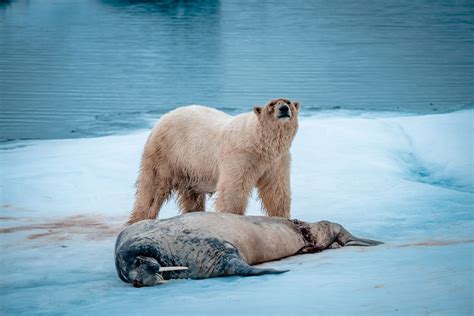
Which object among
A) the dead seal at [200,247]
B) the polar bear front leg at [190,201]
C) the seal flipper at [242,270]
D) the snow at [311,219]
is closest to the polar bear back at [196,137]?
the polar bear front leg at [190,201]

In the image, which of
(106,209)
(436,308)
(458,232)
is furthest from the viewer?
(106,209)

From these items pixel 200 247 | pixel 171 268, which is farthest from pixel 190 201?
→ pixel 171 268

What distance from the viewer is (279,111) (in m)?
6.92

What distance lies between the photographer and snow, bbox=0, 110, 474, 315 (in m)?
5.17

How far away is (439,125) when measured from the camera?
11289 mm

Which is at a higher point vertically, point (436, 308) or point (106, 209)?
point (436, 308)

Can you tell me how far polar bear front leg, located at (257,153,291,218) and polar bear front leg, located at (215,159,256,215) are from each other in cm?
20

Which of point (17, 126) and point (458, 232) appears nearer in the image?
point (458, 232)

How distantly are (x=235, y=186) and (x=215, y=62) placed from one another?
1591 centimetres

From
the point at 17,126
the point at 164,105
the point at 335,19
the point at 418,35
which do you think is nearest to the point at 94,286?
the point at 17,126

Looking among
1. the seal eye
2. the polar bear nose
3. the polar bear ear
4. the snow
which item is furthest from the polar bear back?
the seal eye

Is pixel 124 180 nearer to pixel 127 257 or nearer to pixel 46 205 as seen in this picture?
pixel 46 205

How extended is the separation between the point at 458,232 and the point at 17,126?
8.52 m

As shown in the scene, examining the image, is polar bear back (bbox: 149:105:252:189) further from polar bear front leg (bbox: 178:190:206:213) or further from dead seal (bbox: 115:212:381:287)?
dead seal (bbox: 115:212:381:287)
